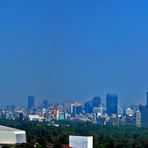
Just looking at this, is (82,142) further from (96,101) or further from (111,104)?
(96,101)

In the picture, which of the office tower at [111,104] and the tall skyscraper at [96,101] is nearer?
the office tower at [111,104]

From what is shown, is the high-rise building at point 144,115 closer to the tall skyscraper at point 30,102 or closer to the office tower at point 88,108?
the office tower at point 88,108

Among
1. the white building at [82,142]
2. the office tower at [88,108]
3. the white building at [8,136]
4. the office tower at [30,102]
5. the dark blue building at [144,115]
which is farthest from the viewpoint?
the office tower at [30,102]

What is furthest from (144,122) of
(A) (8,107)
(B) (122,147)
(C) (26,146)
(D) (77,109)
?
(C) (26,146)

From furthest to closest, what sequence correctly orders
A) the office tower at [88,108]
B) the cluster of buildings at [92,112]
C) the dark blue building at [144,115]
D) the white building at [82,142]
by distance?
the office tower at [88,108], the cluster of buildings at [92,112], the dark blue building at [144,115], the white building at [82,142]

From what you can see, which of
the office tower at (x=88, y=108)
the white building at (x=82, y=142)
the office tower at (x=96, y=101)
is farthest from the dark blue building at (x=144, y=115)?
the white building at (x=82, y=142)

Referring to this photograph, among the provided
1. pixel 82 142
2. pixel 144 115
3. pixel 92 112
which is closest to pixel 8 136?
pixel 82 142

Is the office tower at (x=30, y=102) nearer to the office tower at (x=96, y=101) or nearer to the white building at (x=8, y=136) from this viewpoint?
the office tower at (x=96, y=101)

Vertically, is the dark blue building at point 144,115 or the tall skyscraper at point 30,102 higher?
the tall skyscraper at point 30,102
